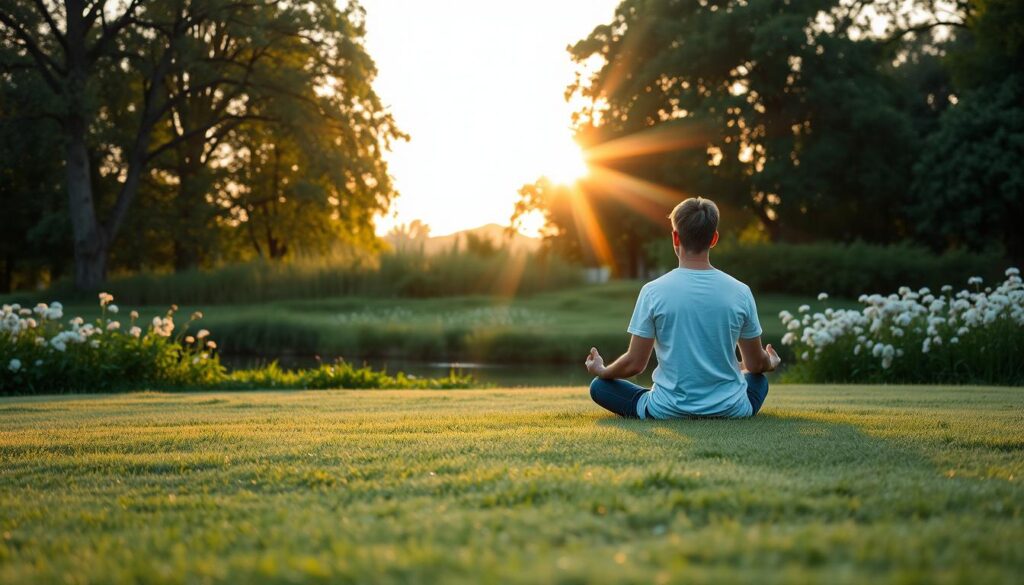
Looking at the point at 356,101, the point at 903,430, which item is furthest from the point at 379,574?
the point at 356,101

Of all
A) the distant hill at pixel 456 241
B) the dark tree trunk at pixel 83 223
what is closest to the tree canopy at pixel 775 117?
the distant hill at pixel 456 241

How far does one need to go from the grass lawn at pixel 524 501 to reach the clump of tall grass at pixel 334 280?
24.7m

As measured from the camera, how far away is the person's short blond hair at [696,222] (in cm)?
513

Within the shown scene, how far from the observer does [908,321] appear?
1142cm

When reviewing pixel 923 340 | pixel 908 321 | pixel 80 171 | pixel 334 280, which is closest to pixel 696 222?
pixel 908 321

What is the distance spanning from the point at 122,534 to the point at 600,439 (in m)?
2.37

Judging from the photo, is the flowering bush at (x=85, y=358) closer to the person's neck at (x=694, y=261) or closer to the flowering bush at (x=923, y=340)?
the flowering bush at (x=923, y=340)

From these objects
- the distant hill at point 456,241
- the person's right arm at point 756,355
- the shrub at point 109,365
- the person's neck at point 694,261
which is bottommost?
the shrub at point 109,365

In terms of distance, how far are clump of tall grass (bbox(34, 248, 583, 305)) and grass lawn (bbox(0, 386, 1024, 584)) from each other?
2470 centimetres

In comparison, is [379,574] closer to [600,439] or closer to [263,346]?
[600,439]

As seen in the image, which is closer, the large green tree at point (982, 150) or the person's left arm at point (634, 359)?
the person's left arm at point (634, 359)

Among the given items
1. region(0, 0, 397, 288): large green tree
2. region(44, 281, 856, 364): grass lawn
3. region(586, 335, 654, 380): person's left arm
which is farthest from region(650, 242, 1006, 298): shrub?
region(586, 335, 654, 380): person's left arm

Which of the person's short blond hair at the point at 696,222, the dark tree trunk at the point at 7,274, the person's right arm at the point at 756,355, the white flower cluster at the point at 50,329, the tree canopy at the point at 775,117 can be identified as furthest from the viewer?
the dark tree trunk at the point at 7,274

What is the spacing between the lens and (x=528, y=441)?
4.58m
